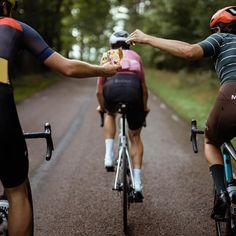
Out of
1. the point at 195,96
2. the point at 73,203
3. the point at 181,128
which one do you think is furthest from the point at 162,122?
the point at 73,203

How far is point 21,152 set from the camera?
126 inches

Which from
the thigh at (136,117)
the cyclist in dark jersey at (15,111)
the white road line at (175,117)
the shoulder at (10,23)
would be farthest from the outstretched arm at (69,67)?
the white road line at (175,117)

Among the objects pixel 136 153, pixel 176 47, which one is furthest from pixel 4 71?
pixel 136 153

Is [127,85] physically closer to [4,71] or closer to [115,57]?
[115,57]

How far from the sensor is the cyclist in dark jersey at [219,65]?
3.76 meters

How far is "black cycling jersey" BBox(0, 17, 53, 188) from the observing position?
10.2 feet

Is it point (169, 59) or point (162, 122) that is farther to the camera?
point (169, 59)

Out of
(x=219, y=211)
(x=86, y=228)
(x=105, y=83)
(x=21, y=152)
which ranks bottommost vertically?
(x=86, y=228)

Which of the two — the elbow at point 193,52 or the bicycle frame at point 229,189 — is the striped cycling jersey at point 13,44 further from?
the bicycle frame at point 229,189

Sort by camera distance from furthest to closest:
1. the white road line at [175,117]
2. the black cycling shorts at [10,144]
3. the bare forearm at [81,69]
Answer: the white road line at [175,117] → the bare forearm at [81,69] → the black cycling shorts at [10,144]

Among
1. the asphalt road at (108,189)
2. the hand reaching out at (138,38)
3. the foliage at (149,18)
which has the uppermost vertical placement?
the foliage at (149,18)

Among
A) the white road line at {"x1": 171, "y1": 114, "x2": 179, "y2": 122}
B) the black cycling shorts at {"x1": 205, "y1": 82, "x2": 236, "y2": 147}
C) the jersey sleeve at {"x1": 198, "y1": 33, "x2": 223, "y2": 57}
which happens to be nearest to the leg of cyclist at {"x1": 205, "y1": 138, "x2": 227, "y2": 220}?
the black cycling shorts at {"x1": 205, "y1": 82, "x2": 236, "y2": 147}

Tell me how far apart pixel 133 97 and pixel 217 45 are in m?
1.59

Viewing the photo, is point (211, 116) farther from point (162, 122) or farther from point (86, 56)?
point (86, 56)
